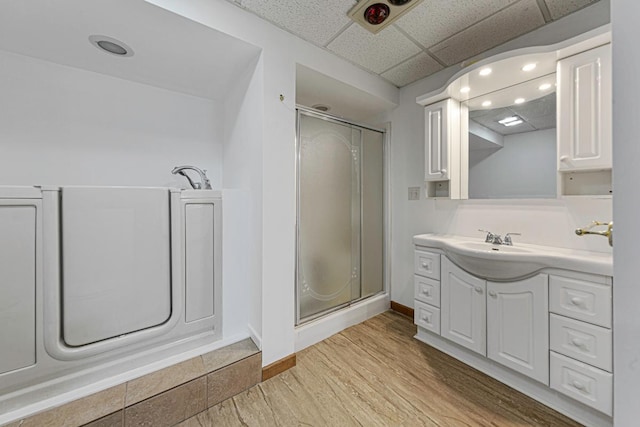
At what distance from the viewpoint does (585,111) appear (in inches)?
52.7

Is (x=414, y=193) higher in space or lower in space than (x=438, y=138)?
lower

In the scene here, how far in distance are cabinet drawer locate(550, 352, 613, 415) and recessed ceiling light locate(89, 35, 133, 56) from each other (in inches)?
118

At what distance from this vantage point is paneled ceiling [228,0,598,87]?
146 centimetres

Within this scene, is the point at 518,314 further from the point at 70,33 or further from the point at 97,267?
the point at 70,33

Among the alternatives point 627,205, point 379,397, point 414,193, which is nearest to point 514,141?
point 414,193

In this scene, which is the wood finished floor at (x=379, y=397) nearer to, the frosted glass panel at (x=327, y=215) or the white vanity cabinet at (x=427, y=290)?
the white vanity cabinet at (x=427, y=290)

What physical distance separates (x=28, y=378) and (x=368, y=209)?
2376mm

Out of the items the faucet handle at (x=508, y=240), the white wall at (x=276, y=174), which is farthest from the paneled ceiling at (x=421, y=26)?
the faucet handle at (x=508, y=240)

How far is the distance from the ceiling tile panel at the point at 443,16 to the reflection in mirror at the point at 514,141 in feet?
1.76

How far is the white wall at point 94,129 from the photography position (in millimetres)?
1604

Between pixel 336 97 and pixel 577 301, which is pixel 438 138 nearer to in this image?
pixel 336 97

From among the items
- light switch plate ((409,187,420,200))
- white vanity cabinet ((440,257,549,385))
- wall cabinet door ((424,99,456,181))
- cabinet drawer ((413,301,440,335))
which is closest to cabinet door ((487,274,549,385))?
white vanity cabinet ((440,257,549,385))

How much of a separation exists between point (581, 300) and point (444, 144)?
1255mm

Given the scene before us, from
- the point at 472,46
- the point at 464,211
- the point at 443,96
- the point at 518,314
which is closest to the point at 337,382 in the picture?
the point at 518,314
